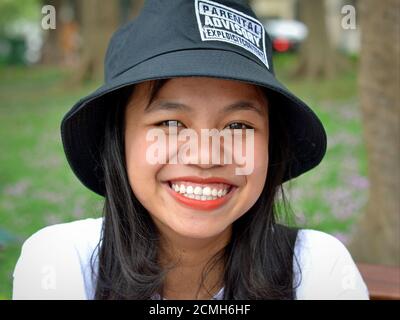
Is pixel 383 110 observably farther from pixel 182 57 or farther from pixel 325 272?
pixel 182 57

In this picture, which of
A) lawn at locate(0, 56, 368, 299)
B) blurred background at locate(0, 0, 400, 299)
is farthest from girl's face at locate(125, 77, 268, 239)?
lawn at locate(0, 56, 368, 299)

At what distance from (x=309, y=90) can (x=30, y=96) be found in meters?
5.32

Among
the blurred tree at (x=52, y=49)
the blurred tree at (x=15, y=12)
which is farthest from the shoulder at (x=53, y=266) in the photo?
the blurred tree at (x=15, y=12)

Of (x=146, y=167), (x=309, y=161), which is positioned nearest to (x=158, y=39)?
(x=146, y=167)

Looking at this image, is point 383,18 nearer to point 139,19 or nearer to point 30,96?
point 139,19

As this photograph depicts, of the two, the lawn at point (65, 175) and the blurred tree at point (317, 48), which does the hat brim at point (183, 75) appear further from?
the blurred tree at point (317, 48)

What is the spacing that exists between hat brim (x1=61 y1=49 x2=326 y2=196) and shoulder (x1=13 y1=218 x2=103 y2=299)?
9.2 inches

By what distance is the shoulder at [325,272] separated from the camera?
6.55 ft

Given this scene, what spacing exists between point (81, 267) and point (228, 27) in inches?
35.0

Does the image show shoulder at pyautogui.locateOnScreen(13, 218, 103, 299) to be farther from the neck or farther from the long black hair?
the neck

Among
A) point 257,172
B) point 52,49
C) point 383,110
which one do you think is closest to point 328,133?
point 383,110

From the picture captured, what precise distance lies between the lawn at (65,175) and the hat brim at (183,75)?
0.70 m

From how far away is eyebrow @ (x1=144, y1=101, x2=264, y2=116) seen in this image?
1.75 m

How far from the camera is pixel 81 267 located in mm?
1982
